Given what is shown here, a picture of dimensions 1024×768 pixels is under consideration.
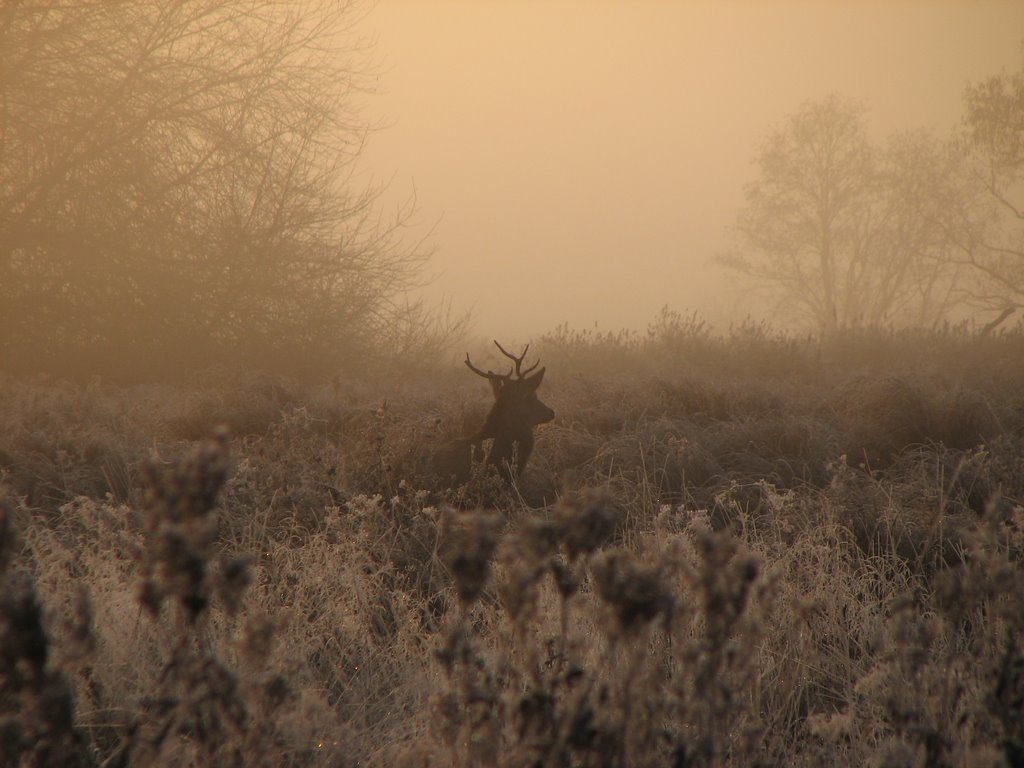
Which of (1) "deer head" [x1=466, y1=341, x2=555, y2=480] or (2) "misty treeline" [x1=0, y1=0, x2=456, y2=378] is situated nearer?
(1) "deer head" [x1=466, y1=341, x2=555, y2=480]

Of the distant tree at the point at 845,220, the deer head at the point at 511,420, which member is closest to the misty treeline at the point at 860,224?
the distant tree at the point at 845,220

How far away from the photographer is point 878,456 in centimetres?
630

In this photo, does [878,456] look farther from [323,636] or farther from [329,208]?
[329,208]

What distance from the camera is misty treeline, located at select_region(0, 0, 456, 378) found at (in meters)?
10.1

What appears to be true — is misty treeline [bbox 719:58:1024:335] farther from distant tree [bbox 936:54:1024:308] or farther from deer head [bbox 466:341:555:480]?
deer head [bbox 466:341:555:480]

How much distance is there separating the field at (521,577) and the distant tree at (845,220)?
2128 centimetres

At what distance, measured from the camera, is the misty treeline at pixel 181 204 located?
33.2ft

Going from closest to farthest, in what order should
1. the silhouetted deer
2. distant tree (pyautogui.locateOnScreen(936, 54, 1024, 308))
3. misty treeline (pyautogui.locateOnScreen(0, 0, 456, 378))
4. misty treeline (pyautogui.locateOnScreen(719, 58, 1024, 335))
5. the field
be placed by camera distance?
the field
the silhouetted deer
misty treeline (pyautogui.locateOnScreen(0, 0, 456, 378))
distant tree (pyautogui.locateOnScreen(936, 54, 1024, 308))
misty treeline (pyautogui.locateOnScreen(719, 58, 1024, 335))

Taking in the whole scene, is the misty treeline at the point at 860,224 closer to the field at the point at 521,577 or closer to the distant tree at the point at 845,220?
the distant tree at the point at 845,220

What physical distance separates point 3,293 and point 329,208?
15.4 ft

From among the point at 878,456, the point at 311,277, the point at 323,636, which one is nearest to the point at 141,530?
the point at 323,636

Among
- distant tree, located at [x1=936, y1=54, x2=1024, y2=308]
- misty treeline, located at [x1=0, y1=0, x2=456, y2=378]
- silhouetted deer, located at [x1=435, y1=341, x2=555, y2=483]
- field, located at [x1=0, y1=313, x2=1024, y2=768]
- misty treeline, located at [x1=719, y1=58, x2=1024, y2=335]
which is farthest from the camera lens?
misty treeline, located at [x1=719, y1=58, x2=1024, y2=335]

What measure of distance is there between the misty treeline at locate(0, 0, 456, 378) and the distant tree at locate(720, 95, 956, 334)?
2110cm

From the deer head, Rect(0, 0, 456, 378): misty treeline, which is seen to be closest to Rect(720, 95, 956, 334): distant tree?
Rect(0, 0, 456, 378): misty treeline
